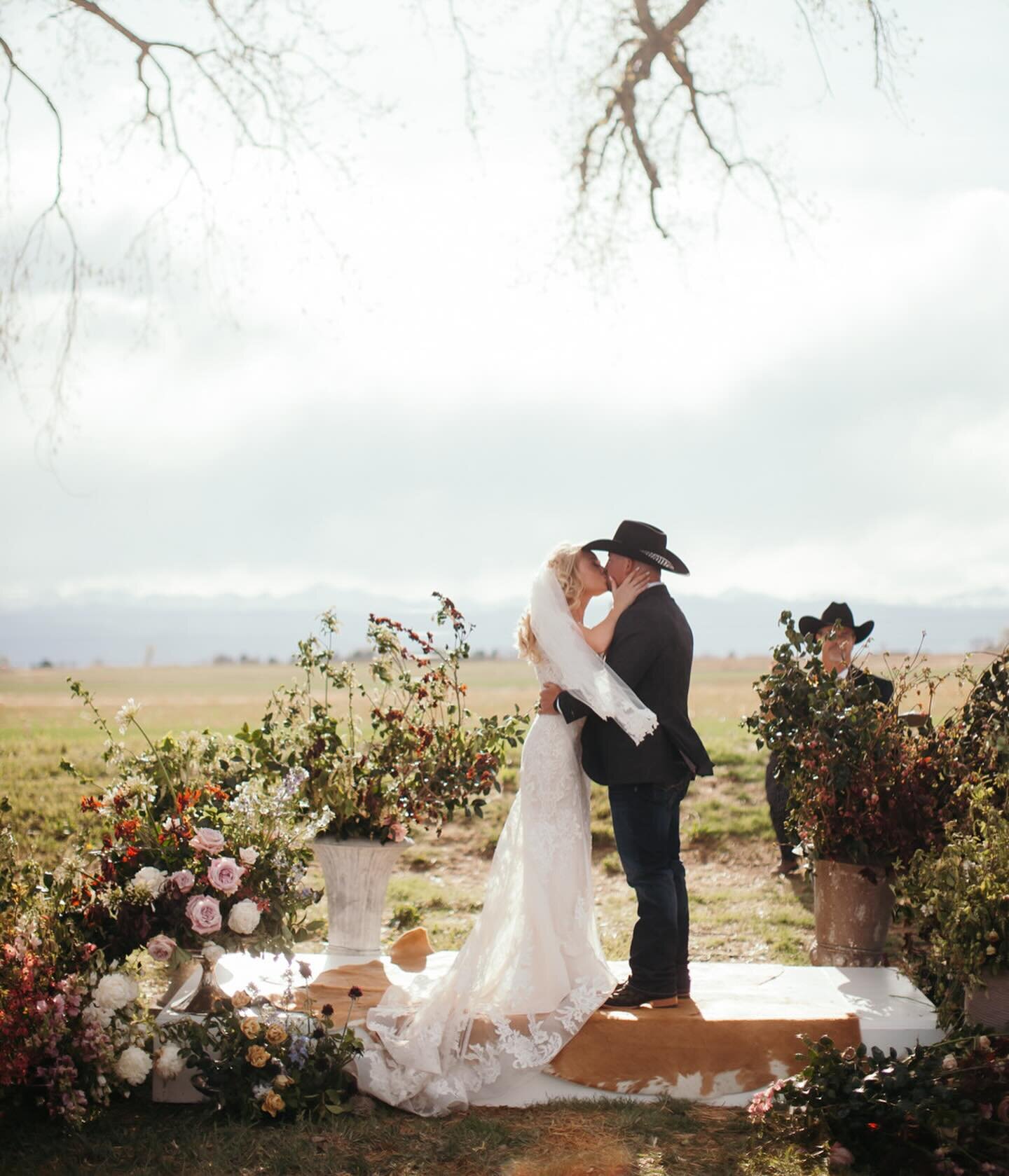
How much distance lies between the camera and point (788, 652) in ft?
22.6

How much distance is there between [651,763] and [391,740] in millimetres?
1757

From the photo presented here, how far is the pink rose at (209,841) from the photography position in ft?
17.2

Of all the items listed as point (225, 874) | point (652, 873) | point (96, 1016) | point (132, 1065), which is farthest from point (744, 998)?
point (96, 1016)

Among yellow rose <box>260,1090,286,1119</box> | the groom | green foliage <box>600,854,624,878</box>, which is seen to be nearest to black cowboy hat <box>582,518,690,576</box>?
the groom

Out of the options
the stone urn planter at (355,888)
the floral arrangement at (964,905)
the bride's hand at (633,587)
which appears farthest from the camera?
the stone urn planter at (355,888)

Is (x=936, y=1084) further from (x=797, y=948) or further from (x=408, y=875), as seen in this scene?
(x=408, y=875)

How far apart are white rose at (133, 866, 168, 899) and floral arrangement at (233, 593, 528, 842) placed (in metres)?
1.24

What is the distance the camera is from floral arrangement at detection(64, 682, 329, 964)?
5.21 metres

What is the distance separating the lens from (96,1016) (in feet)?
15.9

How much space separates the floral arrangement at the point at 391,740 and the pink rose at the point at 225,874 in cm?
125

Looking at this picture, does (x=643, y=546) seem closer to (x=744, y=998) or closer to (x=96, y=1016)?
(x=744, y=998)

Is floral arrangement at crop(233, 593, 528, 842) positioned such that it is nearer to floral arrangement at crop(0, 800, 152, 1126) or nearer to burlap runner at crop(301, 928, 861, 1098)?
burlap runner at crop(301, 928, 861, 1098)

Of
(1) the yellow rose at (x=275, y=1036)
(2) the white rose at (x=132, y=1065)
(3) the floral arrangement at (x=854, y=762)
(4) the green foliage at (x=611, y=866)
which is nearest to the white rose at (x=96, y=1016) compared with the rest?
(2) the white rose at (x=132, y=1065)

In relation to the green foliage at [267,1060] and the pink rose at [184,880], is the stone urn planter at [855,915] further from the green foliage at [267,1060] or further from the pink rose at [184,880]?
the pink rose at [184,880]
